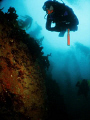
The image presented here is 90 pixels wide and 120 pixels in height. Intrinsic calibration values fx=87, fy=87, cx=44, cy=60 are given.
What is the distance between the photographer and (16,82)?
170 inches

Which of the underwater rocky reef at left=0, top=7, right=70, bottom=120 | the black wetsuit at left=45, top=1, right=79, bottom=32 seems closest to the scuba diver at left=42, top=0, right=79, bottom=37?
the black wetsuit at left=45, top=1, right=79, bottom=32

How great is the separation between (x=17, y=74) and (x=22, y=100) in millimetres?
1323

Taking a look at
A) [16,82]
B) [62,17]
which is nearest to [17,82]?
[16,82]

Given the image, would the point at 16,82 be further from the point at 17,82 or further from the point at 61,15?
the point at 61,15

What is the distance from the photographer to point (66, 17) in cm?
366

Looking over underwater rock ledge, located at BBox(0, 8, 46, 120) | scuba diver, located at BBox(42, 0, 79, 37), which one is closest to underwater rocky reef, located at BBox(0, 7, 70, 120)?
underwater rock ledge, located at BBox(0, 8, 46, 120)

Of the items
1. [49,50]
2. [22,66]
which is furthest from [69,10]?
[49,50]

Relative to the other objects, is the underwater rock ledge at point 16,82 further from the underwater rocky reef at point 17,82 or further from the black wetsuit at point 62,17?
the black wetsuit at point 62,17

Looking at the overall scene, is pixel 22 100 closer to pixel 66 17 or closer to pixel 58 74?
pixel 66 17

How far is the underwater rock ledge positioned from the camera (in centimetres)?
413

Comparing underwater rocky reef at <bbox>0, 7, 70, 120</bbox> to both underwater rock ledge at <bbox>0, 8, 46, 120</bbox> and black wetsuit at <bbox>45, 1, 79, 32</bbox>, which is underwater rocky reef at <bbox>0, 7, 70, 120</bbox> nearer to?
underwater rock ledge at <bbox>0, 8, 46, 120</bbox>

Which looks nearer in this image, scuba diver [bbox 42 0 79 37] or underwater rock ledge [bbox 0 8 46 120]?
scuba diver [bbox 42 0 79 37]

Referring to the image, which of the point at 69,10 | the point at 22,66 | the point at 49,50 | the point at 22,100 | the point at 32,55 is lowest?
the point at 22,100

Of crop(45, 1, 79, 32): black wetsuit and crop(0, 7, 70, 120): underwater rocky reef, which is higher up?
crop(45, 1, 79, 32): black wetsuit
